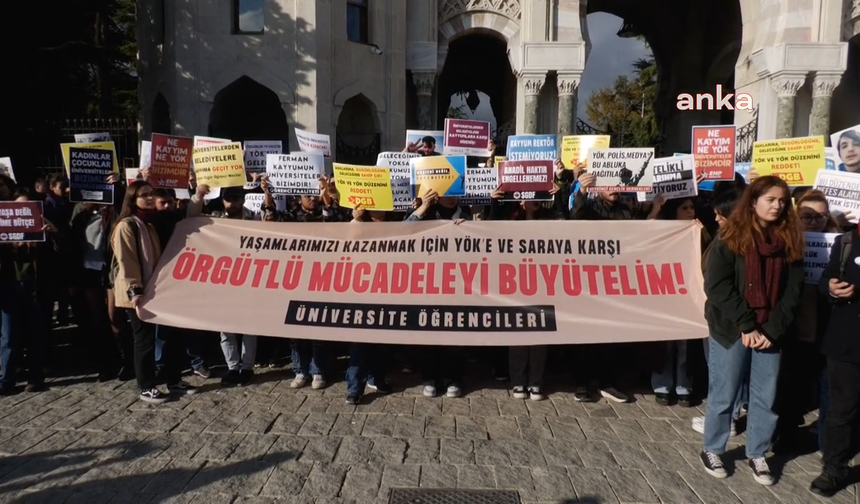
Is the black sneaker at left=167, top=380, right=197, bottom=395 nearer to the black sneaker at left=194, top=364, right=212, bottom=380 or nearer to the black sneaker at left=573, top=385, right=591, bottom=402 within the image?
the black sneaker at left=194, top=364, right=212, bottom=380

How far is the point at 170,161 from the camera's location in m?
6.96

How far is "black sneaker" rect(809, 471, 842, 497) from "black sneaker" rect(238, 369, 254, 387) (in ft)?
16.5

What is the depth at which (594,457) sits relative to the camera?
454 cm

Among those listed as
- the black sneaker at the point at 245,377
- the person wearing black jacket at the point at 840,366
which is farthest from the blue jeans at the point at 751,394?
the black sneaker at the point at 245,377

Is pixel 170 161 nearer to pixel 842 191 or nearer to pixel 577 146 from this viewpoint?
pixel 577 146

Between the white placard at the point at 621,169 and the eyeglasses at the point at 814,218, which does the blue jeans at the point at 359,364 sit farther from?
the eyeglasses at the point at 814,218

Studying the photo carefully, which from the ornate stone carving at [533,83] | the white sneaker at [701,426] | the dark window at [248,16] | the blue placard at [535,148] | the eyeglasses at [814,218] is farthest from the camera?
the ornate stone carving at [533,83]

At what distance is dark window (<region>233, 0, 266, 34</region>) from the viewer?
14422 mm

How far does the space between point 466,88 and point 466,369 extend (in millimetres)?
25733

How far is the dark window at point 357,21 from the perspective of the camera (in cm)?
1545

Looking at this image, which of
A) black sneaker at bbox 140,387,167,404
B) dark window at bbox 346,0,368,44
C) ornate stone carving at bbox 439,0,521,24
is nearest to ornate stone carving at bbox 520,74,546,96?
ornate stone carving at bbox 439,0,521,24

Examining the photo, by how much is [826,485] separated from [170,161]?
6956 millimetres

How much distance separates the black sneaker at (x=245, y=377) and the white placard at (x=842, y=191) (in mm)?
5863

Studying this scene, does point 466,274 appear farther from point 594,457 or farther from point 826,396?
A: point 826,396
